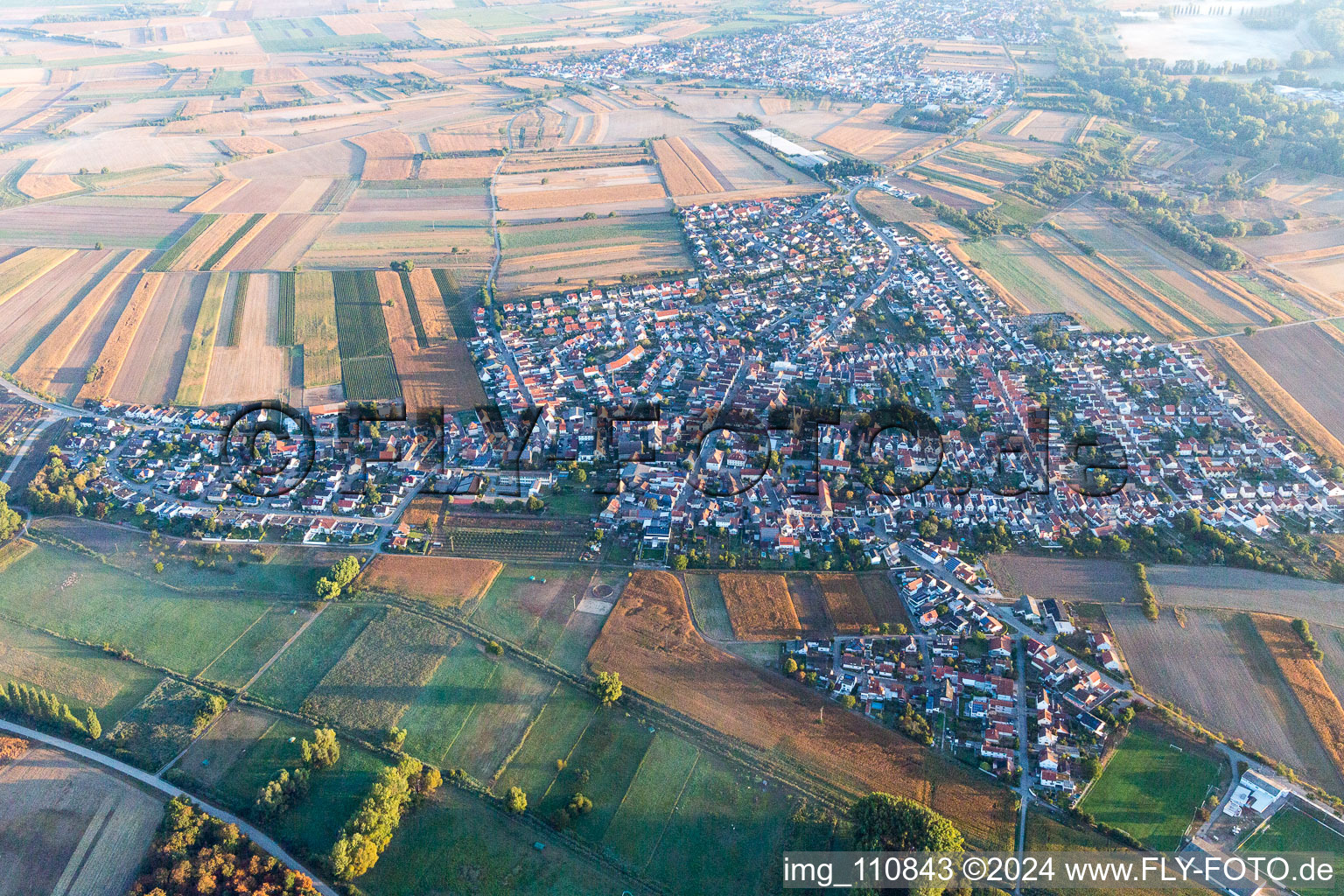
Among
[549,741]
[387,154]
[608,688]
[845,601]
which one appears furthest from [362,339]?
[387,154]

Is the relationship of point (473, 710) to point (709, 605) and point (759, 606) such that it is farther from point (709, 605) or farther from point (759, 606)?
point (759, 606)

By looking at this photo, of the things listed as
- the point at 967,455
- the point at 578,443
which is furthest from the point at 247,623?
the point at 967,455

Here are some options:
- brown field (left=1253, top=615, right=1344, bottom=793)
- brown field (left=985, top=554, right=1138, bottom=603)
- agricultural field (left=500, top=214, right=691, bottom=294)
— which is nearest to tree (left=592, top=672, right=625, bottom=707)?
brown field (left=985, top=554, right=1138, bottom=603)

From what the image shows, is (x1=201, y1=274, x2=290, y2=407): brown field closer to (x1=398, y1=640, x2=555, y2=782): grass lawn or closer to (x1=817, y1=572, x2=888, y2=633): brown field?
(x1=398, y1=640, x2=555, y2=782): grass lawn

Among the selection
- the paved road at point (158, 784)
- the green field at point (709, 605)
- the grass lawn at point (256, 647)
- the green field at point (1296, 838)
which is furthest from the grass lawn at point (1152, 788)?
the grass lawn at point (256, 647)

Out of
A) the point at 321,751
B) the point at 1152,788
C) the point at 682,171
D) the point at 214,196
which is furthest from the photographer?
the point at 682,171

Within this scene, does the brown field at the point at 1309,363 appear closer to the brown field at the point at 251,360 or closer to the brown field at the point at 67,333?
the brown field at the point at 251,360

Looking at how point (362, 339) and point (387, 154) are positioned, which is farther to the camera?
point (387, 154)
